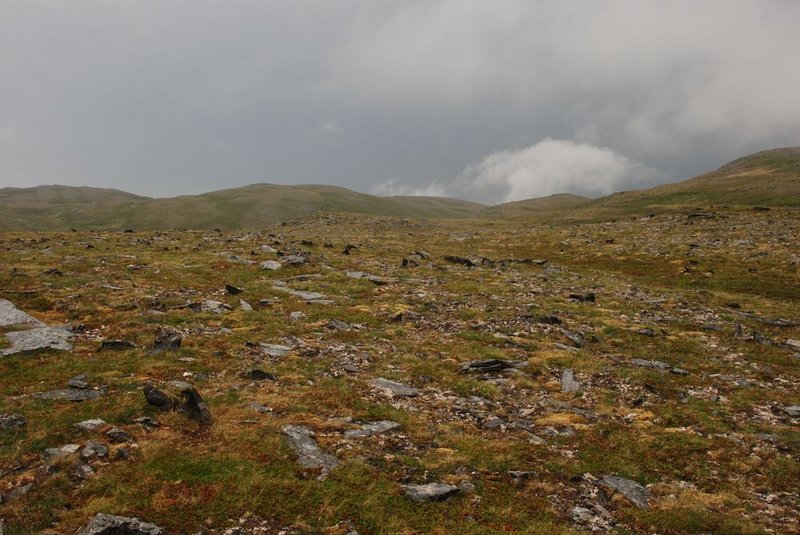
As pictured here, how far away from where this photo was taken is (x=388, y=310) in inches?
1227

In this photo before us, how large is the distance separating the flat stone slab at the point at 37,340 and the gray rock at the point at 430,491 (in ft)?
55.0

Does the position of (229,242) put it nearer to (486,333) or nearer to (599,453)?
(486,333)

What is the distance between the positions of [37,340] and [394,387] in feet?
51.3

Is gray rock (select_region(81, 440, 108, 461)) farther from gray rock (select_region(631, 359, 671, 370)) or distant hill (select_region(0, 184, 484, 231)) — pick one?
distant hill (select_region(0, 184, 484, 231))

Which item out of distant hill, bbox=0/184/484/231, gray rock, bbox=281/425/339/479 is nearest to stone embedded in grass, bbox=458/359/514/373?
gray rock, bbox=281/425/339/479

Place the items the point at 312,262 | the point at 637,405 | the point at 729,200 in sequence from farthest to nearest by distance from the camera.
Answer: the point at 729,200, the point at 312,262, the point at 637,405

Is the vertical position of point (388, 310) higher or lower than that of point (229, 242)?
lower

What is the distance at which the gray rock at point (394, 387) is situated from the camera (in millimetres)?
18922

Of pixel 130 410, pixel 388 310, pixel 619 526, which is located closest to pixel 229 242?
pixel 388 310

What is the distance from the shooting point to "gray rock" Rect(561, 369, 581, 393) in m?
20.3

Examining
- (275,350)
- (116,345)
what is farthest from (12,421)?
(275,350)

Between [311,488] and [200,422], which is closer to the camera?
[311,488]

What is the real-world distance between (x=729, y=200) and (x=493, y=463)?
153218 millimetres

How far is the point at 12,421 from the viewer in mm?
13789
